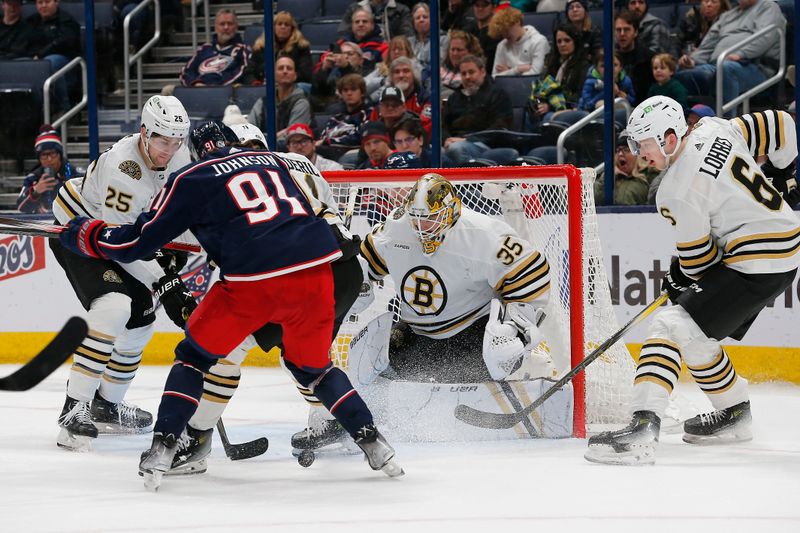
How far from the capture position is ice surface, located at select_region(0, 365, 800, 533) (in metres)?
2.81

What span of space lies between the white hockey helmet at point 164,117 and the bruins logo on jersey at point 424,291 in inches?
34.5

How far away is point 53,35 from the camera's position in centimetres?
719

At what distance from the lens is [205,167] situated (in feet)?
10.4

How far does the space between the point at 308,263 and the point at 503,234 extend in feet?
3.27

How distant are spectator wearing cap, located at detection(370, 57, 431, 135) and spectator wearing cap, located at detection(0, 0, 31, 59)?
7.81ft

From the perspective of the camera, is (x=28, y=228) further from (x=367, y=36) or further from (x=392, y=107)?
(x=367, y=36)

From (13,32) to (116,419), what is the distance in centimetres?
385

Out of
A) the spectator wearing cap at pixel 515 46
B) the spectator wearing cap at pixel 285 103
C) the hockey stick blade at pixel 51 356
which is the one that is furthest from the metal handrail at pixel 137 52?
the hockey stick blade at pixel 51 356

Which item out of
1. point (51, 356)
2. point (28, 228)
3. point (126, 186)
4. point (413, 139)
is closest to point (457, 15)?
point (413, 139)

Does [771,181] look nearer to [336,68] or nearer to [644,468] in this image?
[644,468]

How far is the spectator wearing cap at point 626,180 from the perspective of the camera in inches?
216

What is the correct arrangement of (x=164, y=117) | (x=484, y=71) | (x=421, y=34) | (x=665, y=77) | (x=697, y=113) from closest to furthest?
(x=164, y=117), (x=697, y=113), (x=665, y=77), (x=484, y=71), (x=421, y=34)

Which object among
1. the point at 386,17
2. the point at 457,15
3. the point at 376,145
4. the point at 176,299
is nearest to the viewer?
the point at 176,299

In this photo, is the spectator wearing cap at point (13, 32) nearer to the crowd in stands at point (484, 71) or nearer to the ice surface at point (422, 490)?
the crowd in stands at point (484, 71)
